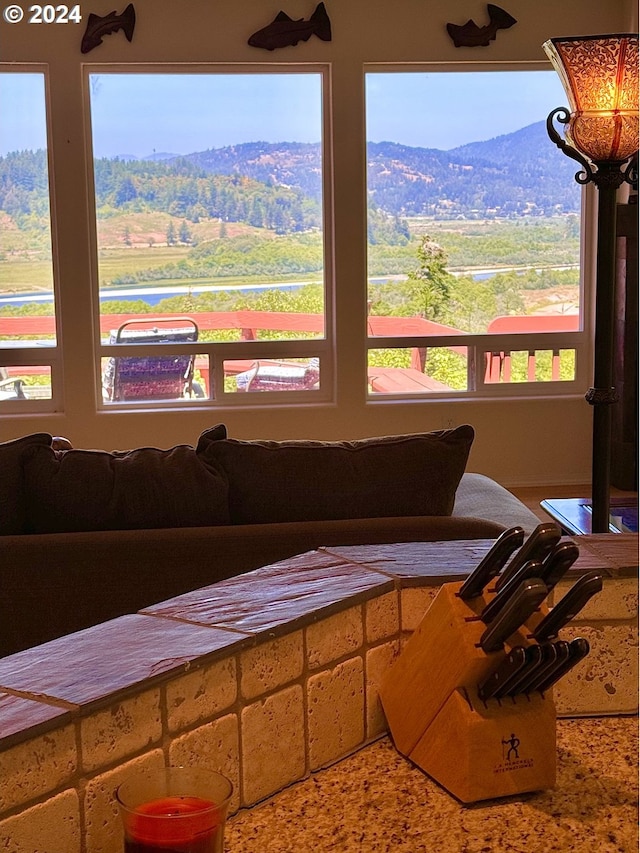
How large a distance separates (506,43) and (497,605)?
5.40 metres

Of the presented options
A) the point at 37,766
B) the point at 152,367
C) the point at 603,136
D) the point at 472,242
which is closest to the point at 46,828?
the point at 37,766

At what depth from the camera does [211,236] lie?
5930mm

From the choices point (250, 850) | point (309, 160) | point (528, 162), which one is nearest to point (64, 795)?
point (250, 850)

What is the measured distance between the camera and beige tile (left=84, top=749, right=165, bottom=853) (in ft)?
2.76

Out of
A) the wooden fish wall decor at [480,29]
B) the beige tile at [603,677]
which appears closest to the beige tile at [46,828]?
the beige tile at [603,677]

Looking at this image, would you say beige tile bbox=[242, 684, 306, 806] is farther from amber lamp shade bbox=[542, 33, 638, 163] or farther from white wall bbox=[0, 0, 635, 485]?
white wall bbox=[0, 0, 635, 485]

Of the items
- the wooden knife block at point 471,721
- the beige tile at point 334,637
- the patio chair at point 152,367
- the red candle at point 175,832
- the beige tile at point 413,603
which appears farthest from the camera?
the patio chair at point 152,367

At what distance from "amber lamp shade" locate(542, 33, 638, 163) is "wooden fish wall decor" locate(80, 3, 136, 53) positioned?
3.41 metres

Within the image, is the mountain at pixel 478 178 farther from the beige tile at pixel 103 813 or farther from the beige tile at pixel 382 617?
the beige tile at pixel 103 813

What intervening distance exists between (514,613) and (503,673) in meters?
0.09

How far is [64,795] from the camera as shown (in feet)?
2.70

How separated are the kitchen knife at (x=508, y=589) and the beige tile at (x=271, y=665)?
194 mm

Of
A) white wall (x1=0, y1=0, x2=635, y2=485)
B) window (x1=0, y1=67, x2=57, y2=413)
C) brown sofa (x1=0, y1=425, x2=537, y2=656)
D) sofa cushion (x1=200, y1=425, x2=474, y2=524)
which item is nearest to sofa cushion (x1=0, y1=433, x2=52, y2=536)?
brown sofa (x1=0, y1=425, x2=537, y2=656)

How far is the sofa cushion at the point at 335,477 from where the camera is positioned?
2.31 m
